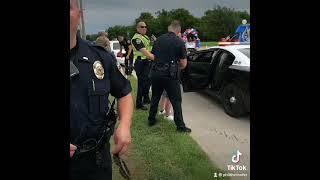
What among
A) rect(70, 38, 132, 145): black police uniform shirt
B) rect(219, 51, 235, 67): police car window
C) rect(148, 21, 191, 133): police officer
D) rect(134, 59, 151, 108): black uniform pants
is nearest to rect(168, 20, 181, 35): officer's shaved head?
rect(148, 21, 191, 133): police officer

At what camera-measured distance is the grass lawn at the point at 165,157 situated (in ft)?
13.8

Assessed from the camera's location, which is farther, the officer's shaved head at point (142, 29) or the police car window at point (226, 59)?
the officer's shaved head at point (142, 29)

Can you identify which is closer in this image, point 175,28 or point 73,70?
point 73,70

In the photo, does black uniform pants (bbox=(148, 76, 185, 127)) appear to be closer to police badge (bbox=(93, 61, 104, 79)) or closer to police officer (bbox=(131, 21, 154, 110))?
police officer (bbox=(131, 21, 154, 110))

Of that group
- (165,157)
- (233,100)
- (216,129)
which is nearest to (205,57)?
(233,100)

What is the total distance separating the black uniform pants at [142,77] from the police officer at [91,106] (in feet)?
16.5

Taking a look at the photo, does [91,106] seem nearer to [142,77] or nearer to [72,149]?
[72,149]

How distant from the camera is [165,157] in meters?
4.71

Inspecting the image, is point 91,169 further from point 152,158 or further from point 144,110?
point 144,110

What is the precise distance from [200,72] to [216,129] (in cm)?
153

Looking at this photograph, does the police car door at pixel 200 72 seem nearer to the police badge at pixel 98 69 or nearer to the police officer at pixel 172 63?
the police officer at pixel 172 63

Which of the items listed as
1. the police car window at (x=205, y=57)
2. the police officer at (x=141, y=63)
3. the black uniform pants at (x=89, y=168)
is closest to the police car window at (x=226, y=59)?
the police car window at (x=205, y=57)
